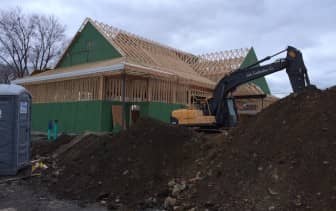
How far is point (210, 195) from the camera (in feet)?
20.4

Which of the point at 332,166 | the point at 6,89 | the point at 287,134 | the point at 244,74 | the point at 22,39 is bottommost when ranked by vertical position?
the point at 332,166

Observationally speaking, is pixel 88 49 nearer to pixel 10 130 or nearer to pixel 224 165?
pixel 10 130

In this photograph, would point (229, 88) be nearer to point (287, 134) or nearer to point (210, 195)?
point (287, 134)

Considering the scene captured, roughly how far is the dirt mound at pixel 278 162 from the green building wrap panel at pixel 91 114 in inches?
325

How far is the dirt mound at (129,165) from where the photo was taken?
7.06 metres

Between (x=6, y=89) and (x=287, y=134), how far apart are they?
714cm

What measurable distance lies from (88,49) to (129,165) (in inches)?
569

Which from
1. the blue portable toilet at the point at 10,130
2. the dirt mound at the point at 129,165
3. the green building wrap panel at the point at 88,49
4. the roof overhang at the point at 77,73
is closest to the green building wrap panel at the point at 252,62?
the green building wrap panel at the point at 88,49

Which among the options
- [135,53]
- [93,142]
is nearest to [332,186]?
[93,142]

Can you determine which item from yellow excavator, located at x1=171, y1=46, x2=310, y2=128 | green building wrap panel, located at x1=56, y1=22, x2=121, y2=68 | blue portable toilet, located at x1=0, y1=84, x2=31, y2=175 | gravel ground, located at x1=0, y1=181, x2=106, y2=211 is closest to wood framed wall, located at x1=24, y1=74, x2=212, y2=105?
green building wrap panel, located at x1=56, y1=22, x2=121, y2=68

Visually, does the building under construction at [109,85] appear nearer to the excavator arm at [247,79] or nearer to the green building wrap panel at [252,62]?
the excavator arm at [247,79]

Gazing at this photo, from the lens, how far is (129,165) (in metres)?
7.98

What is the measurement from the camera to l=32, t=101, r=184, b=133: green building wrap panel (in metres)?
15.8

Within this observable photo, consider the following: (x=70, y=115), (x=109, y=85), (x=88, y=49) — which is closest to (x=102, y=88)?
(x=109, y=85)
